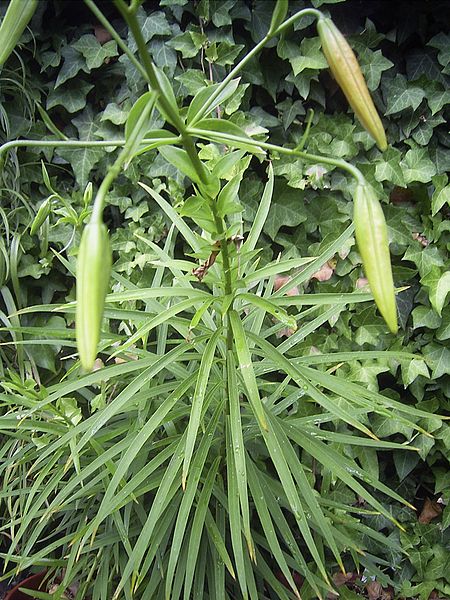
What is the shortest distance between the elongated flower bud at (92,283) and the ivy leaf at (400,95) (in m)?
1.24

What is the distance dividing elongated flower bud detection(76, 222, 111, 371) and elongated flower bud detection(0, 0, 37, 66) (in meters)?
0.27

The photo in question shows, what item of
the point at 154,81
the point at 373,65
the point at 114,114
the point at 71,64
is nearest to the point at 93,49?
the point at 71,64

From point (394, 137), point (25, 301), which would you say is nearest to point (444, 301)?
point (394, 137)

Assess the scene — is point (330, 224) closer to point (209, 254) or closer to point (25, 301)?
point (209, 254)

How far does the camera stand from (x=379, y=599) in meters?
1.63

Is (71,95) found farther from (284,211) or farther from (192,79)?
(284,211)

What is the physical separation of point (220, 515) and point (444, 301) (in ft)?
2.60

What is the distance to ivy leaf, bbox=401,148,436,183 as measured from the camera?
1494 millimetres

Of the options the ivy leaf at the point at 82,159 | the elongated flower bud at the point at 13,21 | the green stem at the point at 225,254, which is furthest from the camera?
the ivy leaf at the point at 82,159

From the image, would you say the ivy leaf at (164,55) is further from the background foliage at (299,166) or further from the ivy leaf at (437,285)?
the ivy leaf at (437,285)

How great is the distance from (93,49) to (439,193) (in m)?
1.01

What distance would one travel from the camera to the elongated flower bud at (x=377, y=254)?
528 mm

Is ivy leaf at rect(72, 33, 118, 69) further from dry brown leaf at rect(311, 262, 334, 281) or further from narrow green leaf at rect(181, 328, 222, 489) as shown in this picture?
narrow green leaf at rect(181, 328, 222, 489)

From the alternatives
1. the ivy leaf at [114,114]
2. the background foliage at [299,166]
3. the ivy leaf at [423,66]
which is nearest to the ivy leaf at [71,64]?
the background foliage at [299,166]
